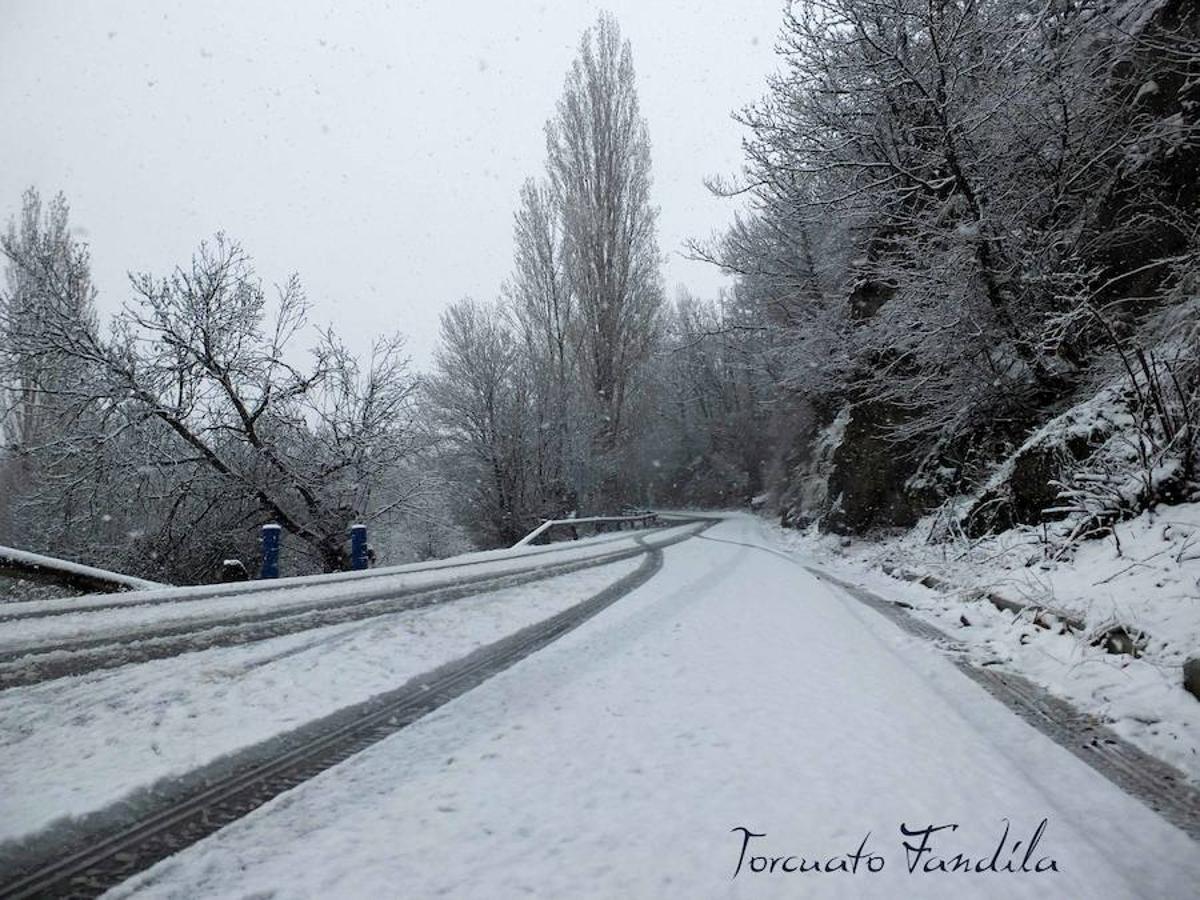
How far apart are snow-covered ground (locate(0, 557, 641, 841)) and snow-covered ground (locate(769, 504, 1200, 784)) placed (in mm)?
3352

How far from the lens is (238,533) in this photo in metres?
13.5

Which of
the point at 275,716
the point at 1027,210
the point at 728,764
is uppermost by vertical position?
the point at 1027,210

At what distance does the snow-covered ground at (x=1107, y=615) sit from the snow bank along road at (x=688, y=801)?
0.50 meters

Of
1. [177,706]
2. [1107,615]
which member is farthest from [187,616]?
[1107,615]

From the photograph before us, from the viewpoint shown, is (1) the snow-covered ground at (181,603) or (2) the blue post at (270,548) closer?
(1) the snow-covered ground at (181,603)

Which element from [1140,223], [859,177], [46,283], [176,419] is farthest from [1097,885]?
[46,283]

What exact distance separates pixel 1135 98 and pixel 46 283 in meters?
17.6

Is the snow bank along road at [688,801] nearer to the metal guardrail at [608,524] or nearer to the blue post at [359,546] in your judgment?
the blue post at [359,546]

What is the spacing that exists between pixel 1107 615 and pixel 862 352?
8.46 meters

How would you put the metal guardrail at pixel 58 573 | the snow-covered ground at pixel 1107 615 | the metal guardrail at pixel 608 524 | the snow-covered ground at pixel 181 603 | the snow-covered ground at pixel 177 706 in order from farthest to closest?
the metal guardrail at pixel 608 524 → the metal guardrail at pixel 58 573 → the snow-covered ground at pixel 181 603 → the snow-covered ground at pixel 1107 615 → the snow-covered ground at pixel 177 706

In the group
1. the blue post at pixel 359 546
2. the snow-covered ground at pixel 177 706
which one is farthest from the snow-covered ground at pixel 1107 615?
the blue post at pixel 359 546

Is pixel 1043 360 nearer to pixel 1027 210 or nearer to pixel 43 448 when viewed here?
pixel 1027 210

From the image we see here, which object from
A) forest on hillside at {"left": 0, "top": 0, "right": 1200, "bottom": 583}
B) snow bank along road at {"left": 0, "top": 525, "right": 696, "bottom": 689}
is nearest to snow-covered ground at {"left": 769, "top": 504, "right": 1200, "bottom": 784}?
forest on hillside at {"left": 0, "top": 0, "right": 1200, "bottom": 583}

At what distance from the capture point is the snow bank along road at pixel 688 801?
4.85ft
